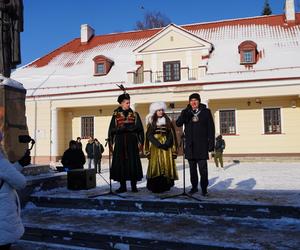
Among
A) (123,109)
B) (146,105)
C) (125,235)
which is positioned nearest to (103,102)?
(146,105)

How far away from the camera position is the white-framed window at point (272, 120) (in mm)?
20453

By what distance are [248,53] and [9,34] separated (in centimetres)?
1629

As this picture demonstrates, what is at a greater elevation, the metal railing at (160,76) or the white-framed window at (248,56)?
the white-framed window at (248,56)

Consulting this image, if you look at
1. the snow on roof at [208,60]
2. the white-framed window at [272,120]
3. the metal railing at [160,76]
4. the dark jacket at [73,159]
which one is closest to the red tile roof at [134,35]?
the snow on roof at [208,60]

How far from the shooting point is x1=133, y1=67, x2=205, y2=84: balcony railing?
21.1 m

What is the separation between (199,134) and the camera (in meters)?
6.50

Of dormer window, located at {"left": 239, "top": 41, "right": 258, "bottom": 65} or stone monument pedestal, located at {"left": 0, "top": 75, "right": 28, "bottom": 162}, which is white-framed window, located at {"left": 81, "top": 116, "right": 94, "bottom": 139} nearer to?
dormer window, located at {"left": 239, "top": 41, "right": 258, "bottom": 65}

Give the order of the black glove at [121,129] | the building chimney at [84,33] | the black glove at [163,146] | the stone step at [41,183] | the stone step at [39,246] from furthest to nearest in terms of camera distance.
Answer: the building chimney at [84,33] → the black glove at [121,129] → the black glove at [163,146] → the stone step at [41,183] → the stone step at [39,246]

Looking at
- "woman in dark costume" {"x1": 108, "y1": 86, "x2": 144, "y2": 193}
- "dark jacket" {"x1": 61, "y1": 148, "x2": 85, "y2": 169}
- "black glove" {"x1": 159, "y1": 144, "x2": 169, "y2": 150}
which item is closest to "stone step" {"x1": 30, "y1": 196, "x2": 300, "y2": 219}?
"woman in dark costume" {"x1": 108, "y1": 86, "x2": 144, "y2": 193}

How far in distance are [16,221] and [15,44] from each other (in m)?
4.26

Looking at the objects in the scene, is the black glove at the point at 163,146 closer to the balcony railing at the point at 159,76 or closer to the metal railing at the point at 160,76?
the balcony railing at the point at 159,76

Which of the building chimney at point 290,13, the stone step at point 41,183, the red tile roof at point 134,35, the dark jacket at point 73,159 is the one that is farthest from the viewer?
the red tile roof at point 134,35

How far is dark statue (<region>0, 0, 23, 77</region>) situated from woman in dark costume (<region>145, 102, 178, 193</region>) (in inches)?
106

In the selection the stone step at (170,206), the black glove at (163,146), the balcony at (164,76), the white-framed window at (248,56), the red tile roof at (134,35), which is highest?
the red tile roof at (134,35)
